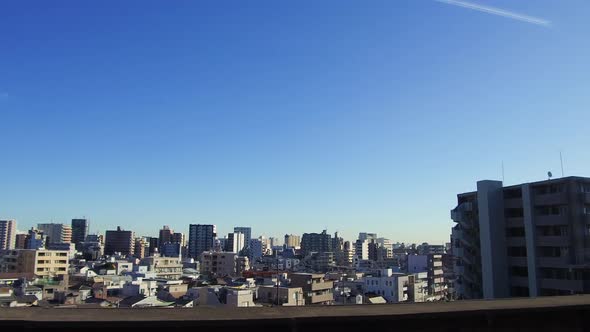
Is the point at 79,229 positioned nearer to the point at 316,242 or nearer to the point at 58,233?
the point at 58,233

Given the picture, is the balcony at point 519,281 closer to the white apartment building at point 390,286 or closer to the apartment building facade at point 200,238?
the white apartment building at point 390,286

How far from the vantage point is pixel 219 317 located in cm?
401

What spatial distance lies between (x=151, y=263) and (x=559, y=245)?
69086 millimetres

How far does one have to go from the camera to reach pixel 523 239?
33344 millimetres

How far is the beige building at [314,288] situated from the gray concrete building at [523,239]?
56.7 ft

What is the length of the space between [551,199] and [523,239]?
3.60 m

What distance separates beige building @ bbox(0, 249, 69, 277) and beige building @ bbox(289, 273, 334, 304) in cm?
4113

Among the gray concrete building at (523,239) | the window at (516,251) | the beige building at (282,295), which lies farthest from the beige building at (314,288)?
the window at (516,251)

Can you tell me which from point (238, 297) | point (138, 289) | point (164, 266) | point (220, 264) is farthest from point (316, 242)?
point (238, 297)

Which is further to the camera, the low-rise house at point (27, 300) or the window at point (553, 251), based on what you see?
the low-rise house at point (27, 300)

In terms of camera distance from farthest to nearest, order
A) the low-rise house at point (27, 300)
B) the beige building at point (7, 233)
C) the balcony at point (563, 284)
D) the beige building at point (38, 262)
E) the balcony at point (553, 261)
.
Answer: the beige building at point (7, 233) → the beige building at point (38, 262) → the low-rise house at point (27, 300) → the balcony at point (553, 261) → the balcony at point (563, 284)

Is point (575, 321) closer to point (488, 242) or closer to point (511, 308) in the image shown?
point (511, 308)

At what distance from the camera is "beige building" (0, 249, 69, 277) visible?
243 ft

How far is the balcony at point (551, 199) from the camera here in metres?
31.0
